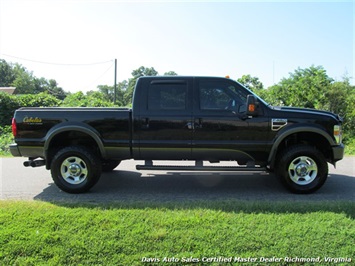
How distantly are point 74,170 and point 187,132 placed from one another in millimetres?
2115

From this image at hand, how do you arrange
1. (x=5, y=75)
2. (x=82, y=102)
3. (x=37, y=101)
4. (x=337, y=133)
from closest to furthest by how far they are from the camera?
(x=337, y=133), (x=82, y=102), (x=37, y=101), (x=5, y=75)

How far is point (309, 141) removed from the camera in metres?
5.82

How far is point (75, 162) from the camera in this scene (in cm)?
563

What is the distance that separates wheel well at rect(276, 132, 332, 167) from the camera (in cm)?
564

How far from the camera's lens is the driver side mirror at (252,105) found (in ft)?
17.0

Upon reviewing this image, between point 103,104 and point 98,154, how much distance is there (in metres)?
15.2

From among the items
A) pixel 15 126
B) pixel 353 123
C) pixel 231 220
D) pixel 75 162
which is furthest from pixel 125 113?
pixel 353 123

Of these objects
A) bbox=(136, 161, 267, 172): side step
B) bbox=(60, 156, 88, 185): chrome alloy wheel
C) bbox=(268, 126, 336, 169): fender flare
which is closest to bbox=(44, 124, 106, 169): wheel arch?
bbox=(60, 156, 88, 185): chrome alloy wheel

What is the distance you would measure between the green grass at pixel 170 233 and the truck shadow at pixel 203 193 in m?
0.10

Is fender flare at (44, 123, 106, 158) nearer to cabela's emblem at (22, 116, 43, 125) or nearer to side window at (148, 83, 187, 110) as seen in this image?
cabela's emblem at (22, 116, 43, 125)

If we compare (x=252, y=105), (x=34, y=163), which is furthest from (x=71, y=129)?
(x=252, y=105)

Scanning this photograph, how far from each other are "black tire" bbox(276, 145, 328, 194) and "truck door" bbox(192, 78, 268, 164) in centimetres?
40

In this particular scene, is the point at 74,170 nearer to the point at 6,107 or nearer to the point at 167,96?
the point at 167,96

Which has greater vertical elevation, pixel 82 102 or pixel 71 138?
pixel 82 102
